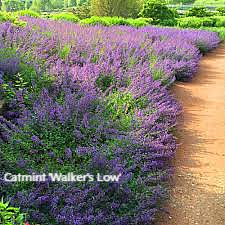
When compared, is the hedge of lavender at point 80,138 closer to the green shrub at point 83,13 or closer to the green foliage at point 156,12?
the green foliage at point 156,12

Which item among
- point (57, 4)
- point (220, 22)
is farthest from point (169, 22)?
point (57, 4)

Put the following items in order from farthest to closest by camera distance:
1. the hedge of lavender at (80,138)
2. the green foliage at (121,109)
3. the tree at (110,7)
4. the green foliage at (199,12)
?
the green foliage at (199,12) < the tree at (110,7) < the green foliage at (121,109) < the hedge of lavender at (80,138)

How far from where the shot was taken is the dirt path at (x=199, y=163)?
3346 mm

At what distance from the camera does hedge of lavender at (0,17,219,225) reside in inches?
120

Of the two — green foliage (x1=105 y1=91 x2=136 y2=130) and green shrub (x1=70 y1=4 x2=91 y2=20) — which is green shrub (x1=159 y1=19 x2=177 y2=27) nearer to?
green shrub (x1=70 y1=4 x2=91 y2=20)

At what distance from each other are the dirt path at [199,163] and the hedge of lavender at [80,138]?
16 cm

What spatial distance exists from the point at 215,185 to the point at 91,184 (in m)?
1.30

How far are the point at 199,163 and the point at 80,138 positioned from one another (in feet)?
4.30

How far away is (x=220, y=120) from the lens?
5.62 meters

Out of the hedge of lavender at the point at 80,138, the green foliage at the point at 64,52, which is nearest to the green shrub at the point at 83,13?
the green foliage at the point at 64,52

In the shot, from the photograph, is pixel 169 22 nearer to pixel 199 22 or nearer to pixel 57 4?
pixel 199 22

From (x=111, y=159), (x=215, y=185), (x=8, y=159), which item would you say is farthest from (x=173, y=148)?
(x=8, y=159)

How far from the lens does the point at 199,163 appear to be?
418cm

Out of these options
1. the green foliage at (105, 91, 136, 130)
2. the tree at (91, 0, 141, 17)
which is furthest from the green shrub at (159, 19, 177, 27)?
the green foliage at (105, 91, 136, 130)
